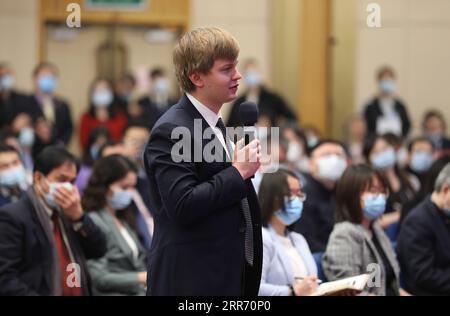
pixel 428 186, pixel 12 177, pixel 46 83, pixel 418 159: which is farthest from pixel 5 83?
pixel 428 186

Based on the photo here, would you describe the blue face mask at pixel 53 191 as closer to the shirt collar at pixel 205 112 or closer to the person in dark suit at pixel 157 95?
the shirt collar at pixel 205 112

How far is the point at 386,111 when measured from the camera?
9.32m

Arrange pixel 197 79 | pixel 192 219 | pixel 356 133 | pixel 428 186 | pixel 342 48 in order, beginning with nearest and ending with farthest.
Result: pixel 192 219, pixel 197 79, pixel 428 186, pixel 356 133, pixel 342 48

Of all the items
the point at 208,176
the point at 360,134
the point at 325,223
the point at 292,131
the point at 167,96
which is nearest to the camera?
the point at 208,176

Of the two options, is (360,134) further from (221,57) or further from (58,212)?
(221,57)

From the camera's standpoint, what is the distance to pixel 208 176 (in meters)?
2.77

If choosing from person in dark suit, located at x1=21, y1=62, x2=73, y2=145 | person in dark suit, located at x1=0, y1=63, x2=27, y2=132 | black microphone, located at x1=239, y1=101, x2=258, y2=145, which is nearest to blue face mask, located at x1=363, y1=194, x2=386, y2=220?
black microphone, located at x1=239, y1=101, x2=258, y2=145

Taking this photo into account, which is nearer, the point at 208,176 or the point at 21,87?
the point at 208,176

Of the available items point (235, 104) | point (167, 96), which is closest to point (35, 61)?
point (167, 96)

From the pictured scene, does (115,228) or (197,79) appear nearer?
(197,79)

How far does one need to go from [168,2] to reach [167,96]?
143cm

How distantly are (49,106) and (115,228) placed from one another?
162 inches

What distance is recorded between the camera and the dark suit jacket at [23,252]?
156 inches

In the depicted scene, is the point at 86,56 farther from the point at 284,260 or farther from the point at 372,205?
the point at 284,260
